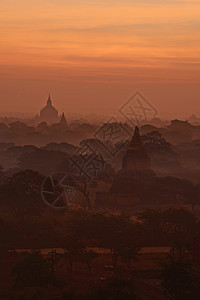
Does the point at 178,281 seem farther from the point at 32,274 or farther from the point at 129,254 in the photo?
the point at 32,274

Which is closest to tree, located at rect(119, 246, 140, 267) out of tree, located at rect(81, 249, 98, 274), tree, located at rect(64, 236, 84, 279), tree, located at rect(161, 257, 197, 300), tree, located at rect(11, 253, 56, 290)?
tree, located at rect(81, 249, 98, 274)

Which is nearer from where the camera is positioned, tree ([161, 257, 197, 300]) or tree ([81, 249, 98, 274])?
tree ([161, 257, 197, 300])

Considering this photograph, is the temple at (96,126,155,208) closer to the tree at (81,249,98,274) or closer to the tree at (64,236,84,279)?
the tree at (64,236,84,279)

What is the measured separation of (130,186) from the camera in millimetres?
75562

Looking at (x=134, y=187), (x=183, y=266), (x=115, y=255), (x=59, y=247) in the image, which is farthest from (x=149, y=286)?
(x=134, y=187)

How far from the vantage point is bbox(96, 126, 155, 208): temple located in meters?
74.6

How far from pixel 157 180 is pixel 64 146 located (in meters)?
79.0

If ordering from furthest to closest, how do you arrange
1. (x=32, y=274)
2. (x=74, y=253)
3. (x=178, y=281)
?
(x=74, y=253) < (x=32, y=274) < (x=178, y=281)

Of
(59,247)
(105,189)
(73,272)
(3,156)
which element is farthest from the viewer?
(3,156)

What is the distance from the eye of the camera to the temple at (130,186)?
7462 centimetres

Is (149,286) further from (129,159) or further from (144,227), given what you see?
(129,159)

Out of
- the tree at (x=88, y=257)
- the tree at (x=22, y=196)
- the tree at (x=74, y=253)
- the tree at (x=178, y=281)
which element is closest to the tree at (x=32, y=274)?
the tree at (x=74, y=253)

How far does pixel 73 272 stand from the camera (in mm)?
43938

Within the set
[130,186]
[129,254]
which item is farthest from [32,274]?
[130,186]
